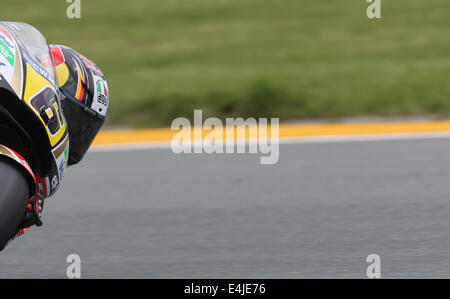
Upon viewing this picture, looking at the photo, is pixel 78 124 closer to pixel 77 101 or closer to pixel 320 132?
pixel 77 101

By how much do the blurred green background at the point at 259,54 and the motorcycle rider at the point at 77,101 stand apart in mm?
5075

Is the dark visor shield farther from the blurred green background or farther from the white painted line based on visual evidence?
the blurred green background

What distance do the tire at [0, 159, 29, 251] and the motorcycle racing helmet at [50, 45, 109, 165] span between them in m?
0.34

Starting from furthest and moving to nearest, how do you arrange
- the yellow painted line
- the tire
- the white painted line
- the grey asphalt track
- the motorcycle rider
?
the yellow painted line
the white painted line
the grey asphalt track
the motorcycle rider
the tire

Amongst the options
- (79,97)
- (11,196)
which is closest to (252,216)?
(79,97)

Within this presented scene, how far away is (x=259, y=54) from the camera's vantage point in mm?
10805

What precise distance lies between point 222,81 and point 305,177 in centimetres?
354

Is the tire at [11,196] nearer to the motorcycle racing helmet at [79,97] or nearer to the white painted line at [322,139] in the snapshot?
the motorcycle racing helmet at [79,97]

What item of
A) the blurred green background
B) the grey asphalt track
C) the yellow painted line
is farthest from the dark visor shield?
the blurred green background

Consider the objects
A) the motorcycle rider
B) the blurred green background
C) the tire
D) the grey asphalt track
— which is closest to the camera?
the tire

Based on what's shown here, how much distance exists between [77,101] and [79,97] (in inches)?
0.6

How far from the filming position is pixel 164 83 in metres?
9.34

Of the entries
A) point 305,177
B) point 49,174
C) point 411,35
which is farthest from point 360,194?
point 411,35

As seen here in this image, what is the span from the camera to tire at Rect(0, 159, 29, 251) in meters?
2.68
